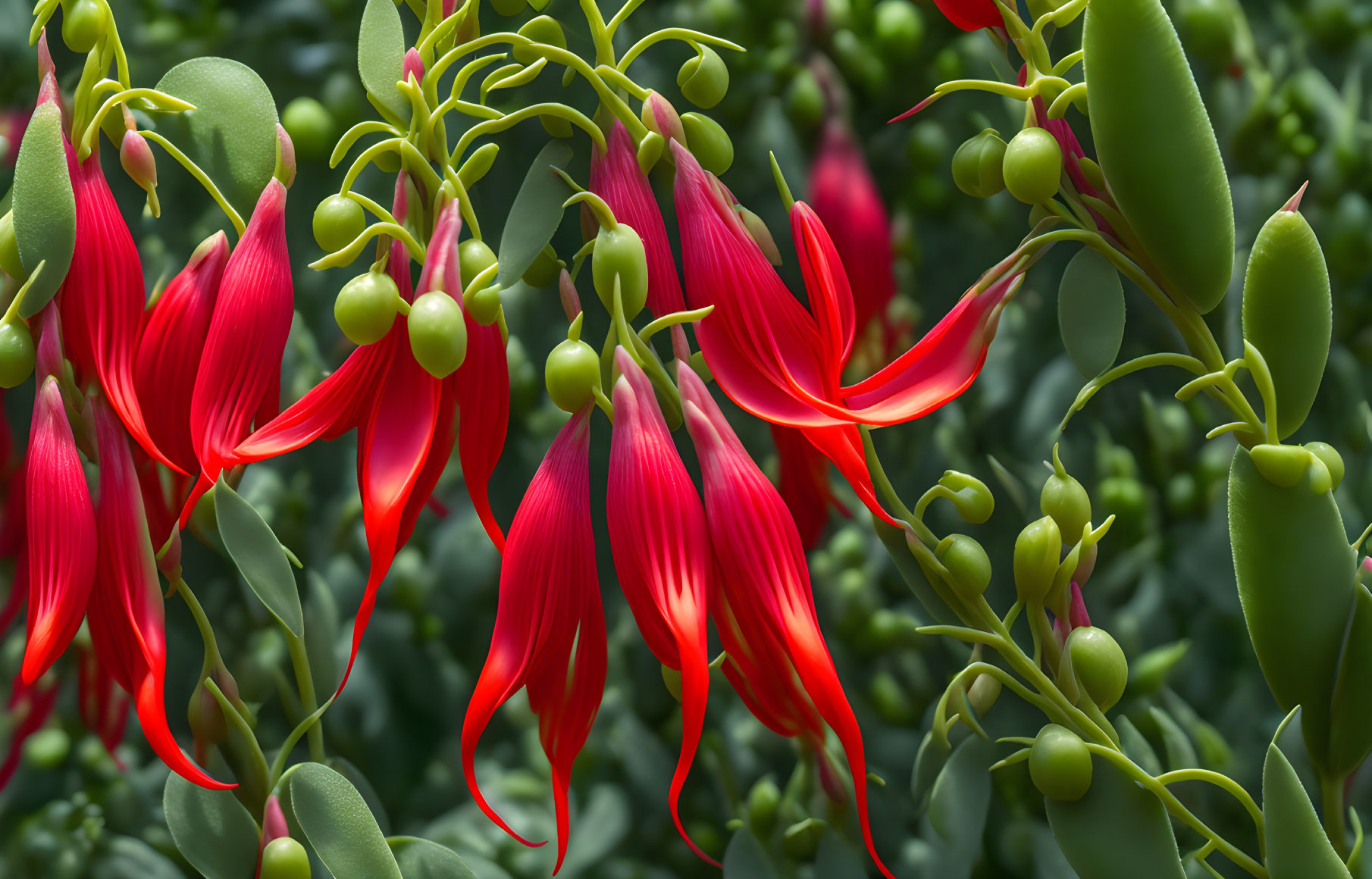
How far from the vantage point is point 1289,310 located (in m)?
0.42

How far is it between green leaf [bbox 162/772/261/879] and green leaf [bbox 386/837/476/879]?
0.19 feet

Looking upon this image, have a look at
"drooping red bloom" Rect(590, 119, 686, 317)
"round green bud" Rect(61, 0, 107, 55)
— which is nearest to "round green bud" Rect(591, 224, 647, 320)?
"drooping red bloom" Rect(590, 119, 686, 317)

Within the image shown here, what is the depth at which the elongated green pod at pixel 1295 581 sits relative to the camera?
0.42 m

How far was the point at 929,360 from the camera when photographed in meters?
0.43

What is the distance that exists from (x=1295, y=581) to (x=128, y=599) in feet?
1.50

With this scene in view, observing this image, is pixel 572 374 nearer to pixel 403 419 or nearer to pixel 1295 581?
pixel 403 419

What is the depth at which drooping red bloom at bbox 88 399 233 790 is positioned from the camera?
43 centimetres

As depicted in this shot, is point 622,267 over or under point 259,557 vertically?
over

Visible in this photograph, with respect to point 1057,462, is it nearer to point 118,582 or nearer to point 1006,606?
point 1006,606

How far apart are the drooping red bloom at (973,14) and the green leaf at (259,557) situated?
1.16 feet

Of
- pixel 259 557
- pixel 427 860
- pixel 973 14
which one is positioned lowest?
pixel 427 860

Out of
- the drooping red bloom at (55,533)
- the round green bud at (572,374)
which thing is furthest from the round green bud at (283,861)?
the round green bud at (572,374)

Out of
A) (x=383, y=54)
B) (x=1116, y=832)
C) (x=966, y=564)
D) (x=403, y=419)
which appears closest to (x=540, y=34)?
(x=383, y=54)

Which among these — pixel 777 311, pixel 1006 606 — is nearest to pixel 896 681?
pixel 1006 606
